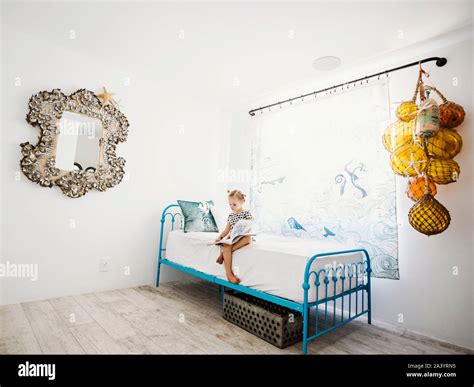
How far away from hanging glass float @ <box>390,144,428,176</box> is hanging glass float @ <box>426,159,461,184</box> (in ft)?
0.21

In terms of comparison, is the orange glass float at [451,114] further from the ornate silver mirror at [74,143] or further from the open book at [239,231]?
the ornate silver mirror at [74,143]

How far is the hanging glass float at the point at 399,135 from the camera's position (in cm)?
207

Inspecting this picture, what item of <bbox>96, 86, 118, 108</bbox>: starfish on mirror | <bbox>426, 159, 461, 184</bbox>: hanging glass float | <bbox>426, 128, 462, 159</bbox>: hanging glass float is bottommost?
<bbox>426, 159, 461, 184</bbox>: hanging glass float

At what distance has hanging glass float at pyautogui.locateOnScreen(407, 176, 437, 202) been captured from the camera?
203 centimetres

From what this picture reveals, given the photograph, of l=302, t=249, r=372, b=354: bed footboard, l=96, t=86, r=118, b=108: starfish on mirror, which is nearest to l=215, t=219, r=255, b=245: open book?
l=302, t=249, r=372, b=354: bed footboard

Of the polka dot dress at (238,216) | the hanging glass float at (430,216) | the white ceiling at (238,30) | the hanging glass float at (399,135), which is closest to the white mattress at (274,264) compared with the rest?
the polka dot dress at (238,216)

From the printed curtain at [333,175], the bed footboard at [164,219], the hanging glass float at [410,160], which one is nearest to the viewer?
the hanging glass float at [410,160]

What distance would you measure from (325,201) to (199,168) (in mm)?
1881

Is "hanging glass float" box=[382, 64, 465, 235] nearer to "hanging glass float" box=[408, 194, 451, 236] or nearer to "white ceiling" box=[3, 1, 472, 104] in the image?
"hanging glass float" box=[408, 194, 451, 236]

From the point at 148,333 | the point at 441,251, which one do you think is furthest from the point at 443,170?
the point at 148,333

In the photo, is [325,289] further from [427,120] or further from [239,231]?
[427,120]

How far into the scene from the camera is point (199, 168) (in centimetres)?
396

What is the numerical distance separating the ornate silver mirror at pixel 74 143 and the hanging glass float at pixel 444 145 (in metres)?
2.97

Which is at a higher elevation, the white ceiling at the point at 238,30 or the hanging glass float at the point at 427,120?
the white ceiling at the point at 238,30
